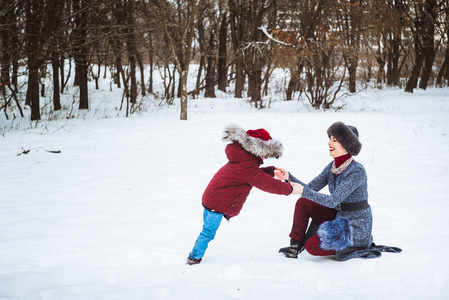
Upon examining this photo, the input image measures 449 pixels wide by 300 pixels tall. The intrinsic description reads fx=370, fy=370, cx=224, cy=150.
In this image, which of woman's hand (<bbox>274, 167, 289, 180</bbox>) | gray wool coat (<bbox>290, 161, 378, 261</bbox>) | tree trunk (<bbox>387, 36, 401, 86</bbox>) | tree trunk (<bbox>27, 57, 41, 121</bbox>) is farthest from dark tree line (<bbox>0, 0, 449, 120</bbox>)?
gray wool coat (<bbox>290, 161, 378, 261</bbox>)

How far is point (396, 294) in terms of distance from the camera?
274 cm

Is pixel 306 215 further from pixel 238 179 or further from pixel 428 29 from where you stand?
pixel 428 29

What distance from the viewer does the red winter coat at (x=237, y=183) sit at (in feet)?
10.5

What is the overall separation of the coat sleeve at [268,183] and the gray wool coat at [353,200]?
0.18m

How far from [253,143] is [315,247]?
113 centimetres

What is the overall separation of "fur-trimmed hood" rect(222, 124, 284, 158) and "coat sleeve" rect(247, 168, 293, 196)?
0.55 ft

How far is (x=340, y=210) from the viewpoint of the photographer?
135 inches

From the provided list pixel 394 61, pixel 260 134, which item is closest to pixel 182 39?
pixel 260 134

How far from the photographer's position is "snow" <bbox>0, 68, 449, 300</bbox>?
2.90 m

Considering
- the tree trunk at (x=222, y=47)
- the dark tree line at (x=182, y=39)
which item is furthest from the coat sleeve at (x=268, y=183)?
the tree trunk at (x=222, y=47)

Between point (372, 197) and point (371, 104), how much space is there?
1374cm

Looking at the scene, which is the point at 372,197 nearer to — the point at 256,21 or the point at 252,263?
the point at 252,263

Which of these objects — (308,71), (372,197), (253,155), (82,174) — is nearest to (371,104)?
(308,71)

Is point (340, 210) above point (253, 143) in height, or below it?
below
